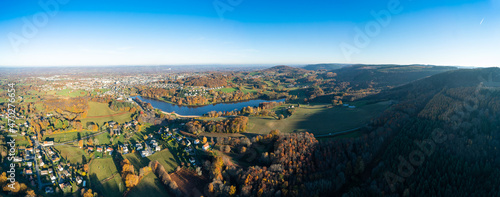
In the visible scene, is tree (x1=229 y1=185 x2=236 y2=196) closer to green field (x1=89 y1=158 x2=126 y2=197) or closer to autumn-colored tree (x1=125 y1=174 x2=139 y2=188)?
autumn-colored tree (x1=125 y1=174 x2=139 y2=188)

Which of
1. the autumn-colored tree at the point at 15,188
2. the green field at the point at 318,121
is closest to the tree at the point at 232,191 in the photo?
the autumn-colored tree at the point at 15,188

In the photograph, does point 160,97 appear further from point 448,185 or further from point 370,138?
point 448,185

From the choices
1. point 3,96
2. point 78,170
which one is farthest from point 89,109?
point 78,170

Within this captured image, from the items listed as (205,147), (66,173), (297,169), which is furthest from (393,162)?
(66,173)

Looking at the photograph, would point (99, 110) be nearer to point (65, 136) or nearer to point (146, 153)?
point (65, 136)

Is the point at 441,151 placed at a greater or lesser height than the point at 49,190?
greater

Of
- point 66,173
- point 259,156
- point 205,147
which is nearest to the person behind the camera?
point 66,173
